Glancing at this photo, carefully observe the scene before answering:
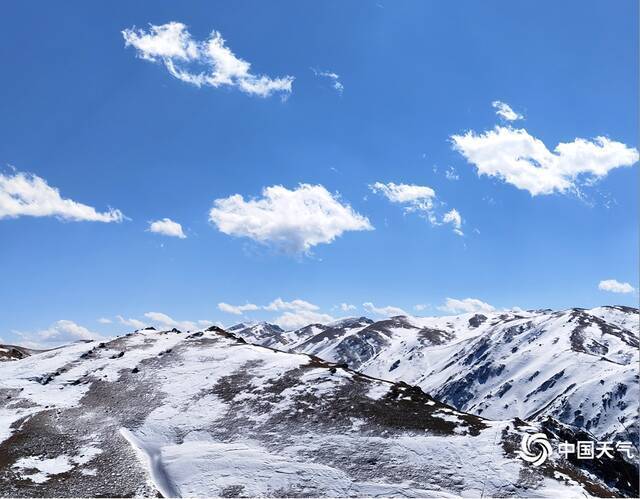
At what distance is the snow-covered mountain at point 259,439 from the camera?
4447 centimetres

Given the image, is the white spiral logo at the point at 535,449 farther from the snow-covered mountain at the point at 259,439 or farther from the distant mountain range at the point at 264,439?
the snow-covered mountain at the point at 259,439

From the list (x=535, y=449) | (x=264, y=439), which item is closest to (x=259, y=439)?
(x=264, y=439)

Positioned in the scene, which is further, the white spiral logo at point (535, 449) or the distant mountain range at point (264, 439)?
the white spiral logo at point (535, 449)

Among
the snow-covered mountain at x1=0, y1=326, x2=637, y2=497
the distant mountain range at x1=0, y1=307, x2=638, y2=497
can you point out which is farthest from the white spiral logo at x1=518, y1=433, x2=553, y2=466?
the snow-covered mountain at x1=0, y1=326, x2=637, y2=497

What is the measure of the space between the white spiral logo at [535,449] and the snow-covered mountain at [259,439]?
0.90m

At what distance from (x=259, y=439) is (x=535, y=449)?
91.9 feet

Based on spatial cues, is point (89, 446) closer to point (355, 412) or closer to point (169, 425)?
point (169, 425)

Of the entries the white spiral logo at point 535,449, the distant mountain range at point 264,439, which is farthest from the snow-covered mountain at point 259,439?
the white spiral logo at point 535,449

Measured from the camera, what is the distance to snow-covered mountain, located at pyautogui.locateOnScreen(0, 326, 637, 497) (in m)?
44.5

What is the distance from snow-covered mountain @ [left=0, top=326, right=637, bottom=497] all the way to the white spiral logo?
90cm

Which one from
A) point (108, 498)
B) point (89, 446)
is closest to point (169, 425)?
point (89, 446)

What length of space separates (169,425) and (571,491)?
Answer: 43.0 metres

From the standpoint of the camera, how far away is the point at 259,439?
55812mm

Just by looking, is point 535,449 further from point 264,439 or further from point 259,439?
point 259,439
